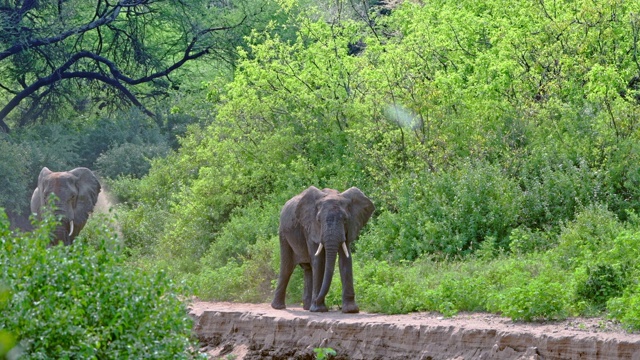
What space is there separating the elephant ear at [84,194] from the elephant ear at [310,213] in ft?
19.6

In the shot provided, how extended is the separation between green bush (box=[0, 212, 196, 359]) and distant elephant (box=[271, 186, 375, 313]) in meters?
5.22

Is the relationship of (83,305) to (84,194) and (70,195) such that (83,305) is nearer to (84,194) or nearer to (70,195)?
(70,195)

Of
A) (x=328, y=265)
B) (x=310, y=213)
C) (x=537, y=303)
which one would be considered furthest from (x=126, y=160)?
(x=537, y=303)

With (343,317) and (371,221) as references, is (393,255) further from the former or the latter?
(343,317)

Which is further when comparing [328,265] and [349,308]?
[349,308]

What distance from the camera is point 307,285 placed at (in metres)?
15.7

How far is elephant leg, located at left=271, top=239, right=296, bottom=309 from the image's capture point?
15.9 meters

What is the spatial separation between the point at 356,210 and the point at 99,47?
19832 millimetres

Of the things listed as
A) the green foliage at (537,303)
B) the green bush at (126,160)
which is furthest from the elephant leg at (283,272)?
the green bush at (126,160)

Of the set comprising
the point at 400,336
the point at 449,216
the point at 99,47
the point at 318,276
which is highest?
the point at 99,47

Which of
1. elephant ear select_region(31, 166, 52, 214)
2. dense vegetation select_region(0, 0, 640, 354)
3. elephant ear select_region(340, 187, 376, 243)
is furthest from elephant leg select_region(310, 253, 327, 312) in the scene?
elephant ear select_region(31, 166, 52, 214)

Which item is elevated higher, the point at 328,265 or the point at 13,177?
the point at 13,177

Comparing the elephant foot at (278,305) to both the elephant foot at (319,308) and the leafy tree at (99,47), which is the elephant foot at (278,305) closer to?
the elephant foot at (319,308)

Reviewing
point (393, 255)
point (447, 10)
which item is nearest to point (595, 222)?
point (393, 255)
